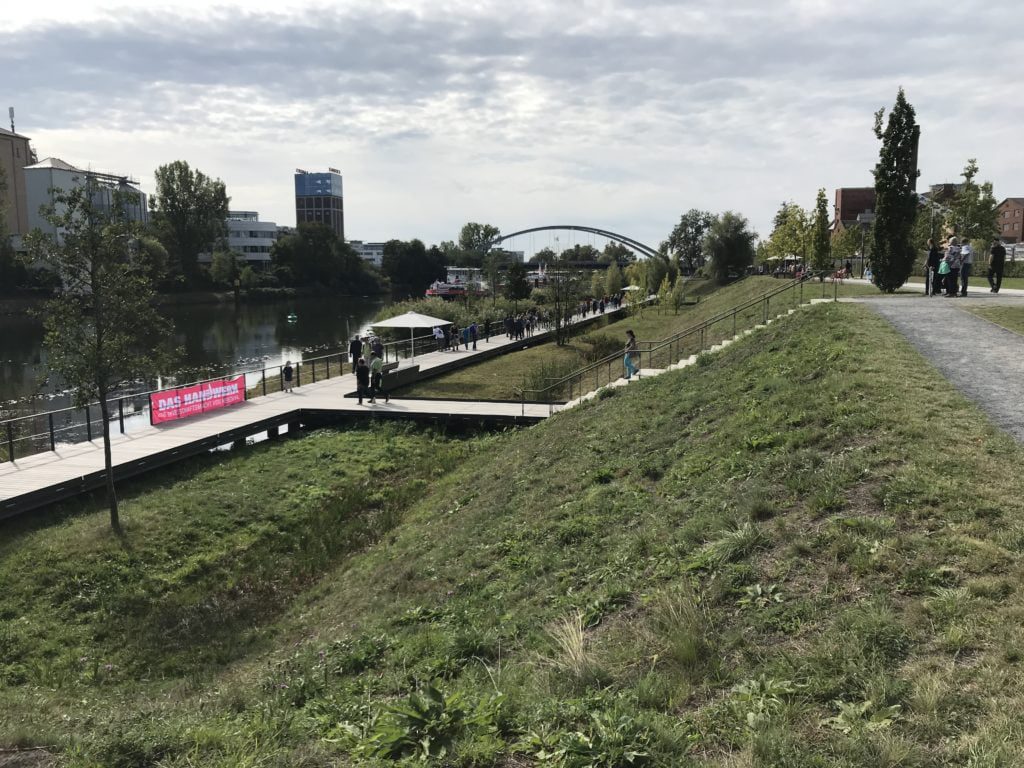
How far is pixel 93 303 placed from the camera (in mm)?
12023

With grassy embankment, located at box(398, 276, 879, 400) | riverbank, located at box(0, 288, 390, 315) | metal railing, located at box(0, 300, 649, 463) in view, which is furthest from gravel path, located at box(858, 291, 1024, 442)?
riverbank, located at box(0, 288, 390, 315)

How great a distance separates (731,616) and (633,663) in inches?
35.2

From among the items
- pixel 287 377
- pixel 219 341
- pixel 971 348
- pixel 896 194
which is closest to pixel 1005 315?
pixel 971 348

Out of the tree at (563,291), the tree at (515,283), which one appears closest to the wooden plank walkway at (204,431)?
the tree at (563,291)

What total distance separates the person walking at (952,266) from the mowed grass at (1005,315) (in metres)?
2.86

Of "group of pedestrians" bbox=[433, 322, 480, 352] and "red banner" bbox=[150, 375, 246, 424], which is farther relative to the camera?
"group of pedestrians" bbox=[433, 322, 480, 352]

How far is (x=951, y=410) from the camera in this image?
8547 mm

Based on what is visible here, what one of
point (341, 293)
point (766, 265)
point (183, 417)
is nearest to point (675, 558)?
point (183, 417)

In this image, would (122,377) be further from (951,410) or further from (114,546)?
(951,410)

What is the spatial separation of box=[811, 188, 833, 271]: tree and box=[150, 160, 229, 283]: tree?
279 ft

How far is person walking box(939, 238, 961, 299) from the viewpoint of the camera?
64.7 feet

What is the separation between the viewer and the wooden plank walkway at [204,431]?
43.1ft

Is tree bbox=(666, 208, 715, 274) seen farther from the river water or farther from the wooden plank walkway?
the wooden plank walkway

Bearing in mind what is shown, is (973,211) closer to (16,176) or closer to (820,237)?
(820,237)
